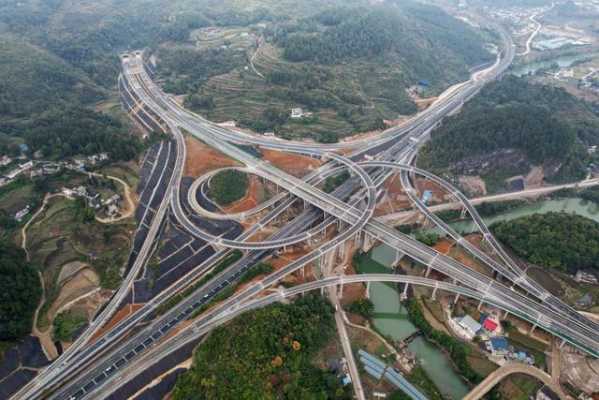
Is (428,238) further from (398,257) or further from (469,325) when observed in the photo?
(469,325)

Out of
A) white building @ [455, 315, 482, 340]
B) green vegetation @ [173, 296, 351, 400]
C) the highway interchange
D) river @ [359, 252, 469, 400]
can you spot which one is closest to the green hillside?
the highway interchange

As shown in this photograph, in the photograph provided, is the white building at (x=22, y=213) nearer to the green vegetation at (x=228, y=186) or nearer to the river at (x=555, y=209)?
the green vegetation at (x=228, y=186)

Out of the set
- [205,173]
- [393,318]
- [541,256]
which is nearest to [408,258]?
[393,318]

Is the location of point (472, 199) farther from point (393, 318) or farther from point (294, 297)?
point (294, 297)

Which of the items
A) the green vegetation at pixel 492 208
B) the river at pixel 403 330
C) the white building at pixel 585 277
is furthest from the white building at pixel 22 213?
the white building at pixel 585 277

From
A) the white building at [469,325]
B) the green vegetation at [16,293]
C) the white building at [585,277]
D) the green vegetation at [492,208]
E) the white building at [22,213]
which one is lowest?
the green vegetation at [492,208]
